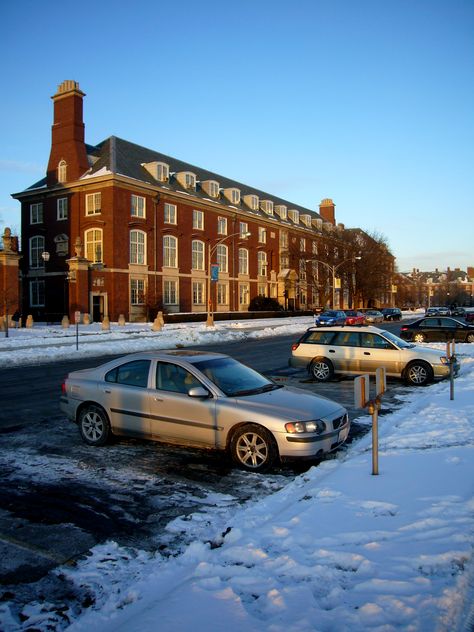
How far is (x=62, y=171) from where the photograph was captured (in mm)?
49438

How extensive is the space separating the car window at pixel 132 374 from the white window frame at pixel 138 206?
4153 cm

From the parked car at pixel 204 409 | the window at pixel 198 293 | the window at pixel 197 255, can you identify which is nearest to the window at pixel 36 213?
the window at pixel 197 255

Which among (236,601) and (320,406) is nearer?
(236,601)

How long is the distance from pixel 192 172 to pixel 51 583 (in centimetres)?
5729

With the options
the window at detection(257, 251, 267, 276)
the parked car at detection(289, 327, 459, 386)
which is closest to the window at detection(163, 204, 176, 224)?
the window at detection(257, 251, 267, 276)

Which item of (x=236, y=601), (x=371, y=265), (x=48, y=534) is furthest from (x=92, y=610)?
(x=371, y=265)

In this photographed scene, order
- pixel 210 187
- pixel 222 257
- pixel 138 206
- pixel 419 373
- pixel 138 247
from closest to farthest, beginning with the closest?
pixel 419 373 < pixel 138 206 < pixel 138 247 < pixel 210 187 < pixel 222 257

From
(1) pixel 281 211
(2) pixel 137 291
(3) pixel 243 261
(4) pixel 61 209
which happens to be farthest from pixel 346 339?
(1) pixel 281 211

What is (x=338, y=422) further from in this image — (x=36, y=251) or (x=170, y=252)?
(x=36, y=251)

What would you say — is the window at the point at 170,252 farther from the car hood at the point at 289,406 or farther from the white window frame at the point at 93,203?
the car hood at the point at 289,406

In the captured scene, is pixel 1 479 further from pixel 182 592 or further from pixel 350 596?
pixel 350 596

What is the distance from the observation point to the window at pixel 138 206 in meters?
47.8

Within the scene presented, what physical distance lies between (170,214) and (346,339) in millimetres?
40553

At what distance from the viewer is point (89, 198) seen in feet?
155
